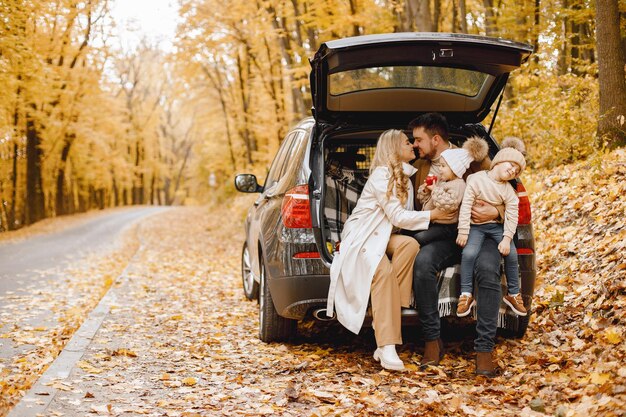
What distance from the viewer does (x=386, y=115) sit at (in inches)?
230

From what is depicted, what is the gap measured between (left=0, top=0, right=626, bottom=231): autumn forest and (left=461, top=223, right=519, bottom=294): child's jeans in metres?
4.76

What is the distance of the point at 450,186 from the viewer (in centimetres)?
494

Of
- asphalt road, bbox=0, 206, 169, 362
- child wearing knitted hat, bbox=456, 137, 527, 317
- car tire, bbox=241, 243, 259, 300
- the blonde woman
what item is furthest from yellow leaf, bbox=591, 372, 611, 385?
car tire, bbox=241, 243, 259, 300

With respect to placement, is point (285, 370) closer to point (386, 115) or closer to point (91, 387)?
point (91, 387)

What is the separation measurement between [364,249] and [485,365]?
121 cm

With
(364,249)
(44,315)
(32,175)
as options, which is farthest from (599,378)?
(32,175)

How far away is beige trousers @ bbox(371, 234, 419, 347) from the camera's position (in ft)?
15.9

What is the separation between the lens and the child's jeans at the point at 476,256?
15.7ft

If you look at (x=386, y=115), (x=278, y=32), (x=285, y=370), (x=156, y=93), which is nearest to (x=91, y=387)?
(x=285, y=370)

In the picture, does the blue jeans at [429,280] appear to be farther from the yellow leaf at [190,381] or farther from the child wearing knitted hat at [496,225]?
the yellow leaf at [190,381]

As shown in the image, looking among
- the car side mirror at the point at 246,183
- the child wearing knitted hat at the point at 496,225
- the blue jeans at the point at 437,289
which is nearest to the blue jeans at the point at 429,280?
the blue jeans at the point at 437,289

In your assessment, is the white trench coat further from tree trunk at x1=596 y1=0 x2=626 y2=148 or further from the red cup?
tree trunk at x1=596 y1=0 x2=626 y2=148

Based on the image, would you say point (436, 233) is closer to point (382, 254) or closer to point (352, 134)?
point (382, 254)

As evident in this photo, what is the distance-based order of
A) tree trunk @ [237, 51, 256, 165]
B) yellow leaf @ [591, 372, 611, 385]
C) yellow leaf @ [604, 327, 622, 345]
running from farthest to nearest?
tree trunk @ [237, 51, 256, 165]
yellow leaf @ [604, 327, 622, 345]
yellow leaf @ [591, 372, 611, 385]
